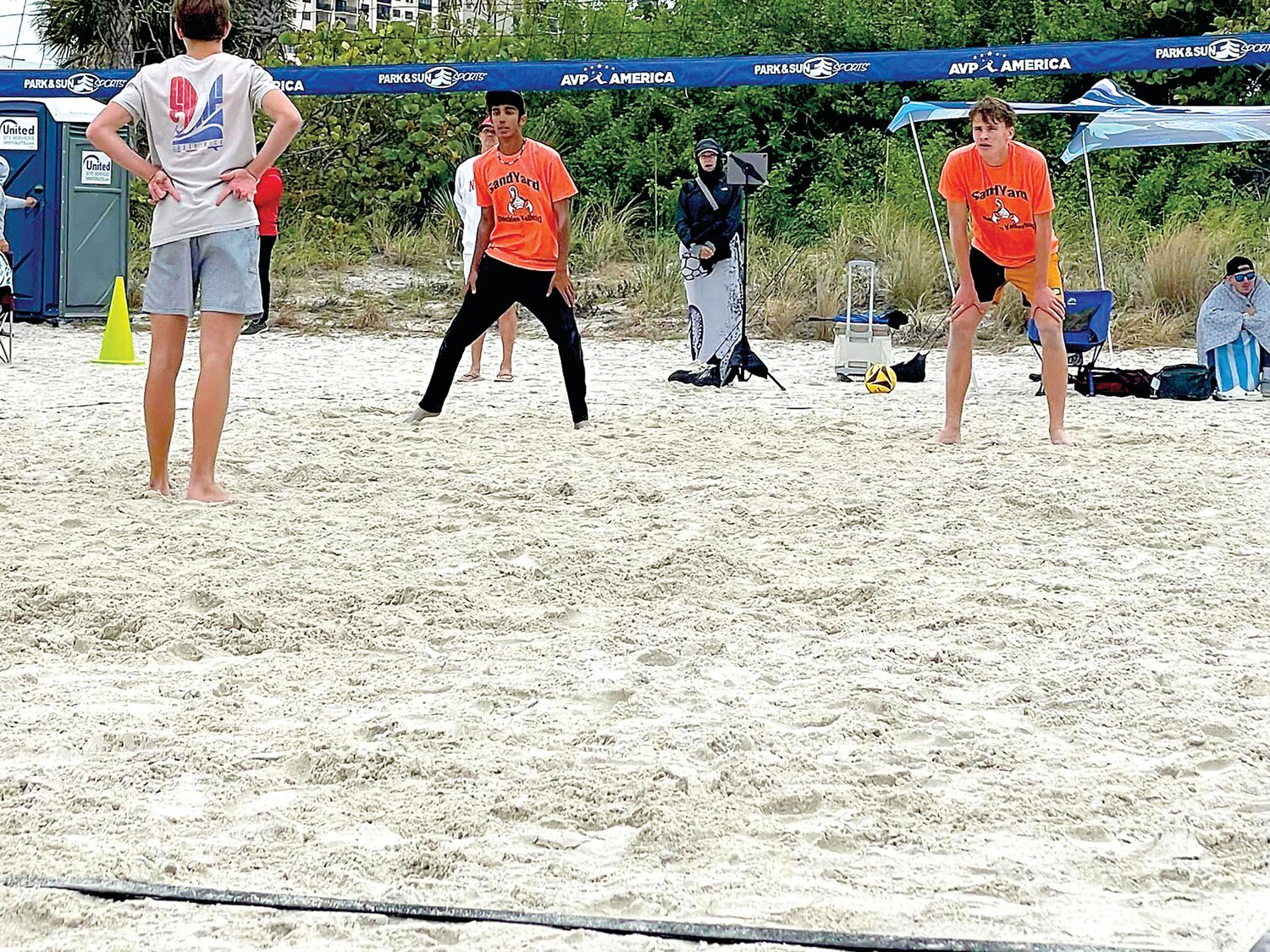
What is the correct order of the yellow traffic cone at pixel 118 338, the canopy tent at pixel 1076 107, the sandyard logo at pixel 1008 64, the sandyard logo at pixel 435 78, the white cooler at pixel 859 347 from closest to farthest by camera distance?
the white cooler at pixel 859 347
the yellow traffic cone at pixel 118 338
the canopy tent at pixel 1076 107
the sandyard logo at pixel 1008 64
the sandyard logo at pixel 435 78

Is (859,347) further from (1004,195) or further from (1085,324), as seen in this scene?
(1004,195)

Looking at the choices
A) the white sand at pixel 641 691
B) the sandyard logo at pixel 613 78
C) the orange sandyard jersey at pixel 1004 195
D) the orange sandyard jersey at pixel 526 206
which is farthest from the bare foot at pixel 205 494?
the sandyard logo at pixel 613 78

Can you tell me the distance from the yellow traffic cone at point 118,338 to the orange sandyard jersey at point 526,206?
16.1ft

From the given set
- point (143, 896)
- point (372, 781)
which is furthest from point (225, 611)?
point (143, 896)

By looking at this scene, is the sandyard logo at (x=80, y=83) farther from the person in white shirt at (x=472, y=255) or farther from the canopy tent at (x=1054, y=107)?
the canopy tent at (x=1054, y=107)

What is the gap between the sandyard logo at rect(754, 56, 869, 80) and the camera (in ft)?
49.8

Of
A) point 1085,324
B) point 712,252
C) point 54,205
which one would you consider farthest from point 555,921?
point 54,205

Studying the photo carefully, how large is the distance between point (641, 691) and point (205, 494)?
108 inches

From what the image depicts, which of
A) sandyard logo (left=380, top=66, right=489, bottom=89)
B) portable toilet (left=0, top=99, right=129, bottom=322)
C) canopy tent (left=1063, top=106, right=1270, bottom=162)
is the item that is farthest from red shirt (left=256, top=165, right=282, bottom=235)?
canopy tent (left=1063, top=106, right=1270, bottom=162)

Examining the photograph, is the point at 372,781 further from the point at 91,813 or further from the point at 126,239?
the point at 126,239

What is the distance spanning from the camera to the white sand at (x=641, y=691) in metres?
2.67

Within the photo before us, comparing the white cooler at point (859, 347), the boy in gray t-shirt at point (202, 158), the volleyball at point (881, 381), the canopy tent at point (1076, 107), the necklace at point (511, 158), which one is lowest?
the volleyball at point (881, 381)

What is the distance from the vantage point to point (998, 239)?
7.58 meters

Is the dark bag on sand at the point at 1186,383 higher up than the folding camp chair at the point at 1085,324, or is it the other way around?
the folding camp chair at the point at 1085,324
